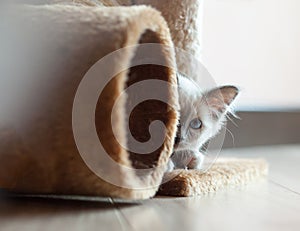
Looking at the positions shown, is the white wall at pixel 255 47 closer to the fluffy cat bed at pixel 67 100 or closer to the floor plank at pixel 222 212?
the floor plank at pixel 222 212

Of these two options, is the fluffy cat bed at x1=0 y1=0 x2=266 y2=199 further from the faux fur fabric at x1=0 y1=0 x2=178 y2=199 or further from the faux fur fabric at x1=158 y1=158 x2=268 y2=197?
the faux fur fabric at x1=158 y1=158 x2=268 y2=197

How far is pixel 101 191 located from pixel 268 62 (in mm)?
1302

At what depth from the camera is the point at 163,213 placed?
86cm

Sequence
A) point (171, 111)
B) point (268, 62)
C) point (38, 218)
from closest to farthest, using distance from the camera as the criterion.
→ point (38, 218)
point (171, 111)
point (268, 62)

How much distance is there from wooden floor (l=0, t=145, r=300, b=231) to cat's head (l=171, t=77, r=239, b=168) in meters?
0.12

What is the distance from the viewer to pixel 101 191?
0.86 meters

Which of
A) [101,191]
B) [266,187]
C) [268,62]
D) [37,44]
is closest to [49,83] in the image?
[37,44]

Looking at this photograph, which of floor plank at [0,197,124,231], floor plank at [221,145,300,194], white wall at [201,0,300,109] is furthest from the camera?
white wall at [201,0,300,109]

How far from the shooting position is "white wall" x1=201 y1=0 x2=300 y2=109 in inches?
73.5

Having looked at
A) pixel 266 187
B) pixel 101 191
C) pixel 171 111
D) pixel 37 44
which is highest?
pixel 37 44

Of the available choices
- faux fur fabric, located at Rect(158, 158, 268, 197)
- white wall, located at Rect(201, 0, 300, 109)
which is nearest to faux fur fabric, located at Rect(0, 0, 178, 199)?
faux fur fabric, located at Rect(158, 158, 268, 197)

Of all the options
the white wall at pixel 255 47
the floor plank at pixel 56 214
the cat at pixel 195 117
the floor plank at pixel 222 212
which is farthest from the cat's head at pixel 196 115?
the white wall at pixel 255 47

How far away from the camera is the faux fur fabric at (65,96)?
2.61 feet

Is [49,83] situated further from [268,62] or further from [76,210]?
[268,62]
